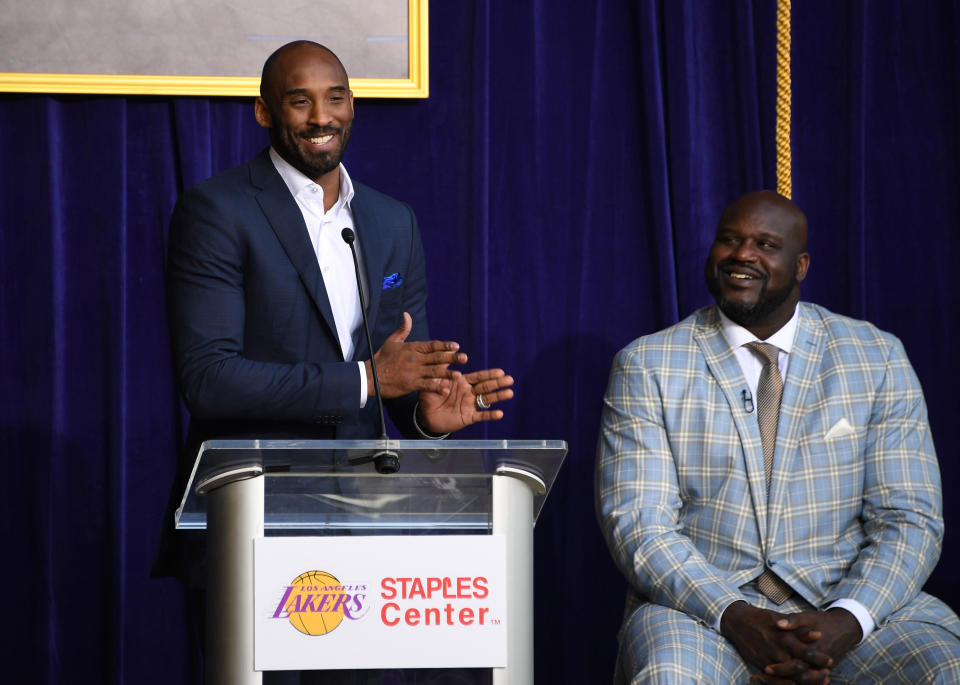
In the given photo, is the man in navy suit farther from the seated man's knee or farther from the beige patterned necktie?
the beige patterned necktie

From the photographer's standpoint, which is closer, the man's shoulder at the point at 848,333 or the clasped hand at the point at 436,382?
the clasped hand at the point at 436,382

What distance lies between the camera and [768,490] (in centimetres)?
264

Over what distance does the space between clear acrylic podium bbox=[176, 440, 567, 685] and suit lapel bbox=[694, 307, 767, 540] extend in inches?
38.8

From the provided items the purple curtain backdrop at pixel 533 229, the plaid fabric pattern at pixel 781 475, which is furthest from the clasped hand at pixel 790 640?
the purple curtain backdrop at pixel 533 229

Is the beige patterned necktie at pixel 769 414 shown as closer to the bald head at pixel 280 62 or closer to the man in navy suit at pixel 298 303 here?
the man in navy suit at pixel 298 303

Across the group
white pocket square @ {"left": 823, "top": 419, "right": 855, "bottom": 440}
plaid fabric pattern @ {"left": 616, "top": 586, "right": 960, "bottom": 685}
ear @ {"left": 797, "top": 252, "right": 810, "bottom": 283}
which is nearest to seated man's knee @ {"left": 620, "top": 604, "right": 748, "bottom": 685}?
plaid fabric pattern @ {"left": 616, "top": 586, "right": 960, "bottom": 685}

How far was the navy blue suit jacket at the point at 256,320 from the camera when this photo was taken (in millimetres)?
2201

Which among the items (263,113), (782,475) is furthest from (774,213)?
(263,113)

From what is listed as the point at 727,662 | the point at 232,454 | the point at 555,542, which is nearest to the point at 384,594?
the point at 232,454

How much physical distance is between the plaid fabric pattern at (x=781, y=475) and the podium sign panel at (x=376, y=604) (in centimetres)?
87

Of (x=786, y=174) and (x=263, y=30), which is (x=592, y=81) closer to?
(x=786, y=174)

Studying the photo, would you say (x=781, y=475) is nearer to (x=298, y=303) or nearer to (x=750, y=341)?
(x=750, y=341)

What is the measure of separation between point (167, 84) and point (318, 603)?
2.21 metres

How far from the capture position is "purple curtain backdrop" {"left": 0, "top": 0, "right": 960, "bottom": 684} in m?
3.49
